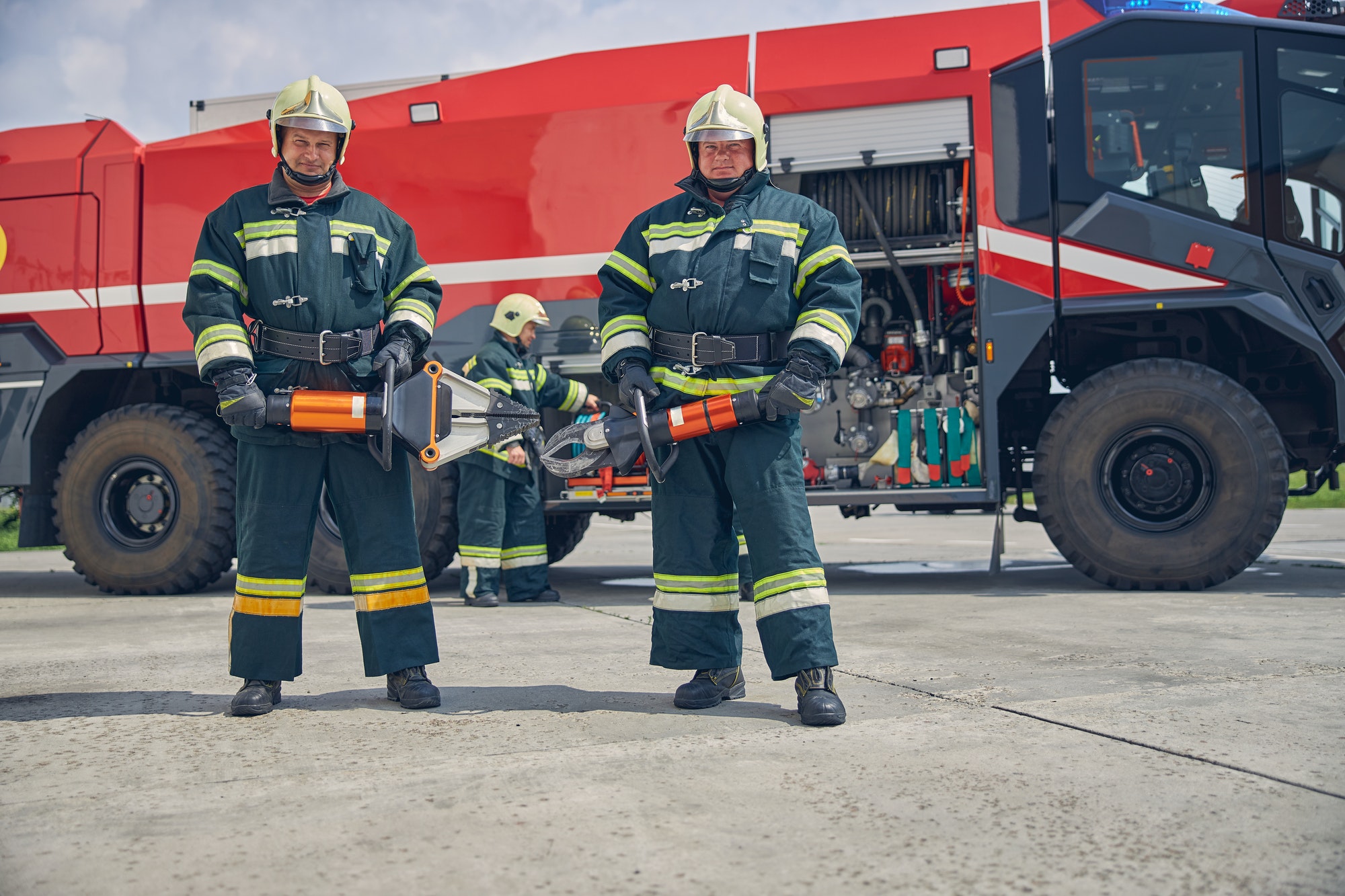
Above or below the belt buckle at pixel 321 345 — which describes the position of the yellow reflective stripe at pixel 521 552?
below

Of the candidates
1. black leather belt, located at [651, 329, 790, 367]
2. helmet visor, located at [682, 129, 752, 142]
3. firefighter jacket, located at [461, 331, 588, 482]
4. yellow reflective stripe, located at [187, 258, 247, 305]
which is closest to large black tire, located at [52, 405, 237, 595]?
firefighter jacket, located at [461, 331, 588, 482]

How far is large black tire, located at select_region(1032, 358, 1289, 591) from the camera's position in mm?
5824

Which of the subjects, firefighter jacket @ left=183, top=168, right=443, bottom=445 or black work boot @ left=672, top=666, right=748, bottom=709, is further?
firefighter jacket @ left=183, top=168, right=443, bottom=445

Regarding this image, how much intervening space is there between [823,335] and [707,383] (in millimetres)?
389

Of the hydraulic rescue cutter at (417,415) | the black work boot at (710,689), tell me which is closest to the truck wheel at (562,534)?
the hydraulic rescue cutter at (417,415)

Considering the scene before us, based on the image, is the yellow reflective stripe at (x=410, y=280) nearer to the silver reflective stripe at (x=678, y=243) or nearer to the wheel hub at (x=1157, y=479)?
the silver reflective stripe at (x=678, y=243)

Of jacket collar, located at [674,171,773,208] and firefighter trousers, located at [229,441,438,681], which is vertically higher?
jacket collar, located at [674,171,773,208]

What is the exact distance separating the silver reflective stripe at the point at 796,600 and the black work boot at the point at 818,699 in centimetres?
19

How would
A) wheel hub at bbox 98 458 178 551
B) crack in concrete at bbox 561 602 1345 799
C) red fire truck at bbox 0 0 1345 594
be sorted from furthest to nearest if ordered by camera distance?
wheel hub at bbox 98 458 178 551, red fire truck at bbox 0 0 1345 594, crack in concrete at bbox 561 602 1345 799

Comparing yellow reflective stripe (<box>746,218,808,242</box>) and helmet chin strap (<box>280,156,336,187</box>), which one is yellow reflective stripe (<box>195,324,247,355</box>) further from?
yellow reflective stripe (<box>746,218,808,242</box>)

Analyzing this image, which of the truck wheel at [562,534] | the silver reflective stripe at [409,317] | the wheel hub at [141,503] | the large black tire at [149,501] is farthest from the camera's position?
the truck wheel at [562,534]

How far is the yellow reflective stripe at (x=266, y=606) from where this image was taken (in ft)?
11.6

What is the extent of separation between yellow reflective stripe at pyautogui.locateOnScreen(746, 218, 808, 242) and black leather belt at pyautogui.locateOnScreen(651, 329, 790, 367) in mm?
287

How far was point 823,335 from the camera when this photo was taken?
Result: 130 inches
